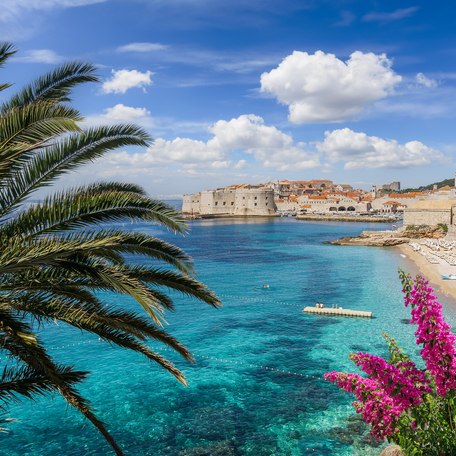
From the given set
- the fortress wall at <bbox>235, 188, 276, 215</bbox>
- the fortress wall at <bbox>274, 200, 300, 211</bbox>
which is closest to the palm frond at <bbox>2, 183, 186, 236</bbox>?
the fortress wall at <bbox>235, 188, 276, 215</bbox>

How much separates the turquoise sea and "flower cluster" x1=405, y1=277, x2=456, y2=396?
6.62 meters

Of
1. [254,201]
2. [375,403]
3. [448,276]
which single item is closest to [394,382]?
[375,403]

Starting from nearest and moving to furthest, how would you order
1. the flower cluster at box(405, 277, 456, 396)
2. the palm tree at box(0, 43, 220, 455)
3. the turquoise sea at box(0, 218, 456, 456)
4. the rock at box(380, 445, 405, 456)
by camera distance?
the palm tree at box(0, 43, 220, 455), the flower cluster at box(405, 277, 456, 396), the rock at box(380, 445, 405, 456), the turquoise sea at box(0, 218, 456, 456)

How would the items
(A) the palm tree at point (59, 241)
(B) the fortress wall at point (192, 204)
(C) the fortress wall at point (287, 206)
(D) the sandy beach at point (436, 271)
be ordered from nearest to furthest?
(A) the palm tree at point (59, 241)
(D) the sandy beach at point (436, 271)
(B) the fortress wall at point (192, 204)
(C) the fortress wall at point (287, 206)

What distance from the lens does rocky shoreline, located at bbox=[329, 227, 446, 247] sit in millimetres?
60900

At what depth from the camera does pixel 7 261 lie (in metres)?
4.06

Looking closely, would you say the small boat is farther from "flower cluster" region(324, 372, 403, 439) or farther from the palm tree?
the palm tree

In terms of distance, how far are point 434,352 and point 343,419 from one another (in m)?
8.23

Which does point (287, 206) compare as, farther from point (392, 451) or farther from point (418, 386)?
point (418, 386)

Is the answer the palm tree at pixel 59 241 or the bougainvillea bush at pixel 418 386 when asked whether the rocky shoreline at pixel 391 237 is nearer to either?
the bougainvillea bush at pixel 418 386

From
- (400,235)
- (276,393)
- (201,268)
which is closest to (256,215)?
(400,235)

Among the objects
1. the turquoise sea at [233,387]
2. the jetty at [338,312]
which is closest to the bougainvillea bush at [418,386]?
the turquoise sea at [233,387]

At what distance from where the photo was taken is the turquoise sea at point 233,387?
36.6ft

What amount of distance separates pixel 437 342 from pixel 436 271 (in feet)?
117
